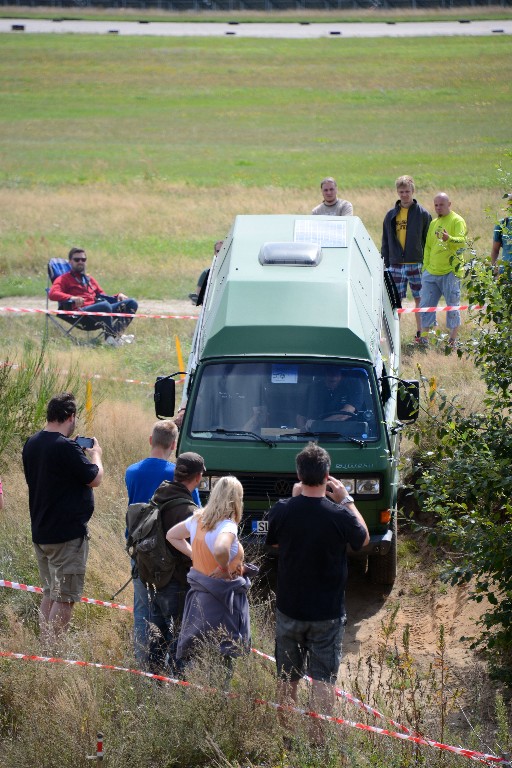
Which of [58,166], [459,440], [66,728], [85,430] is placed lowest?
[58,166]

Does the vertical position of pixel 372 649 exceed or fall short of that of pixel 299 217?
it falls short

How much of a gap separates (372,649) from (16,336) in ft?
32.1

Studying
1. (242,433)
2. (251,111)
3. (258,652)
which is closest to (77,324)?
(242,433)

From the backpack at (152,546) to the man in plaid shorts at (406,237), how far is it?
8.48 metres

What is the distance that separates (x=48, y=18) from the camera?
291 feet

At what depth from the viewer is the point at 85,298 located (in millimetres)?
16469

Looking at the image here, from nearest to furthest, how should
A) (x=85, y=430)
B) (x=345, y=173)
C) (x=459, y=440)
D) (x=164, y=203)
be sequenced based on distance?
(x=459, y=440) → (x=85, y=430) → (x=164, y=203) → (x=345, y=173)

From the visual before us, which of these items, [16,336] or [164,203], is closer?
[16,336]

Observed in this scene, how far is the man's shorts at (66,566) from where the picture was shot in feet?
22.6

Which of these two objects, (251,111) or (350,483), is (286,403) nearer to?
(350,483)

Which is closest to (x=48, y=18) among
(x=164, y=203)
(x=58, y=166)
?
(x=58, y=166)

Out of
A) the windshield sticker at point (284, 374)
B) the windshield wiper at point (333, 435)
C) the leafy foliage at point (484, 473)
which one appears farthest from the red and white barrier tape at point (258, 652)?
the windshield sticker at point (284, 374)

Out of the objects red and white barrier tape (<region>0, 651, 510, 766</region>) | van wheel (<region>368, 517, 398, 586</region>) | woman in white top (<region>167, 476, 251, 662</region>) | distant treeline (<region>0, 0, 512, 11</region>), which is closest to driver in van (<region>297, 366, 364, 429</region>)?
van wheel (<region>368, 517, 398, 586</region>)

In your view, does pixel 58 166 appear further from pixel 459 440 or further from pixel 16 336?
pixel 459 440
